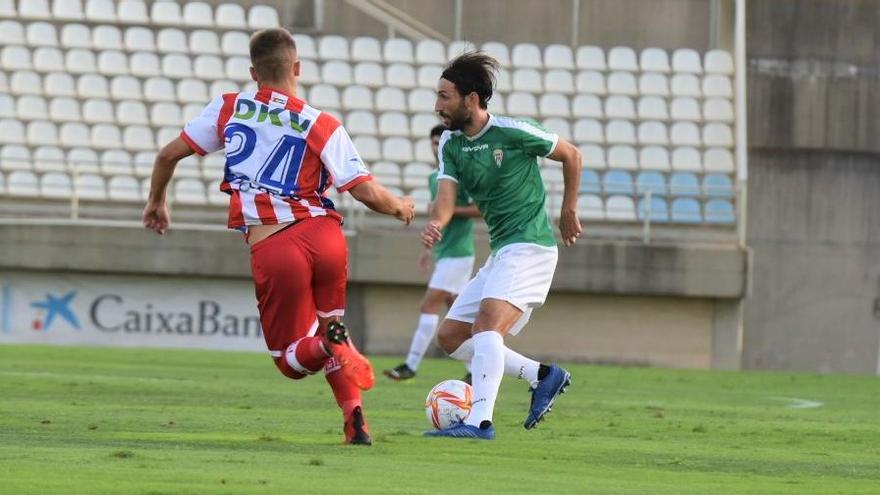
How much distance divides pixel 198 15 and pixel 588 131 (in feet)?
19.8

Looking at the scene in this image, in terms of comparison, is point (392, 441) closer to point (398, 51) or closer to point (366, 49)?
point (398, 51)

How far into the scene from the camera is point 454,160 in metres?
8.70

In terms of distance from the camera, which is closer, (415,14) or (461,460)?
(461,460)

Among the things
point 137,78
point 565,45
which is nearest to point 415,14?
point 565,45

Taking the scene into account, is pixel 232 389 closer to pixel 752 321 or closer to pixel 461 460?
pixel 461 460

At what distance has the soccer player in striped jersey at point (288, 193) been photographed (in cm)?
732

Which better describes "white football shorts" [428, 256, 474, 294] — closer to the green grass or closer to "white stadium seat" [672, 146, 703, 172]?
the green grass

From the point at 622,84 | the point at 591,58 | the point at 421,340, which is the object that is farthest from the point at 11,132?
the point at 421,340

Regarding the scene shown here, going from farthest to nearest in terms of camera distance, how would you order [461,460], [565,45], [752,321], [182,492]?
1. [565,45]
2. [752,321]
3. [461,460]
4. [182,492]

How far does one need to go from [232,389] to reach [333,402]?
1.38 m

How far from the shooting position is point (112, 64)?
949 inches

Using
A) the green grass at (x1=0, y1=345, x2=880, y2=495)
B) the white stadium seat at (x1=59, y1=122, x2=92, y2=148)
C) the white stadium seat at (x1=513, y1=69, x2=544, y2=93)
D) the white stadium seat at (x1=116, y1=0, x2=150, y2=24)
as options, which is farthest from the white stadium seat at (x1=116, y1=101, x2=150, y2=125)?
the green grass at (x1=0, y1=345, x2=880, y2=495)

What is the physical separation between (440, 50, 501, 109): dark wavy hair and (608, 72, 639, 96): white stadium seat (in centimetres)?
1597

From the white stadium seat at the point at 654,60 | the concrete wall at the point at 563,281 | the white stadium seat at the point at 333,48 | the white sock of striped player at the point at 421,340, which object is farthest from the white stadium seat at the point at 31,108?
the white sock of striped player at the point at 421,340
